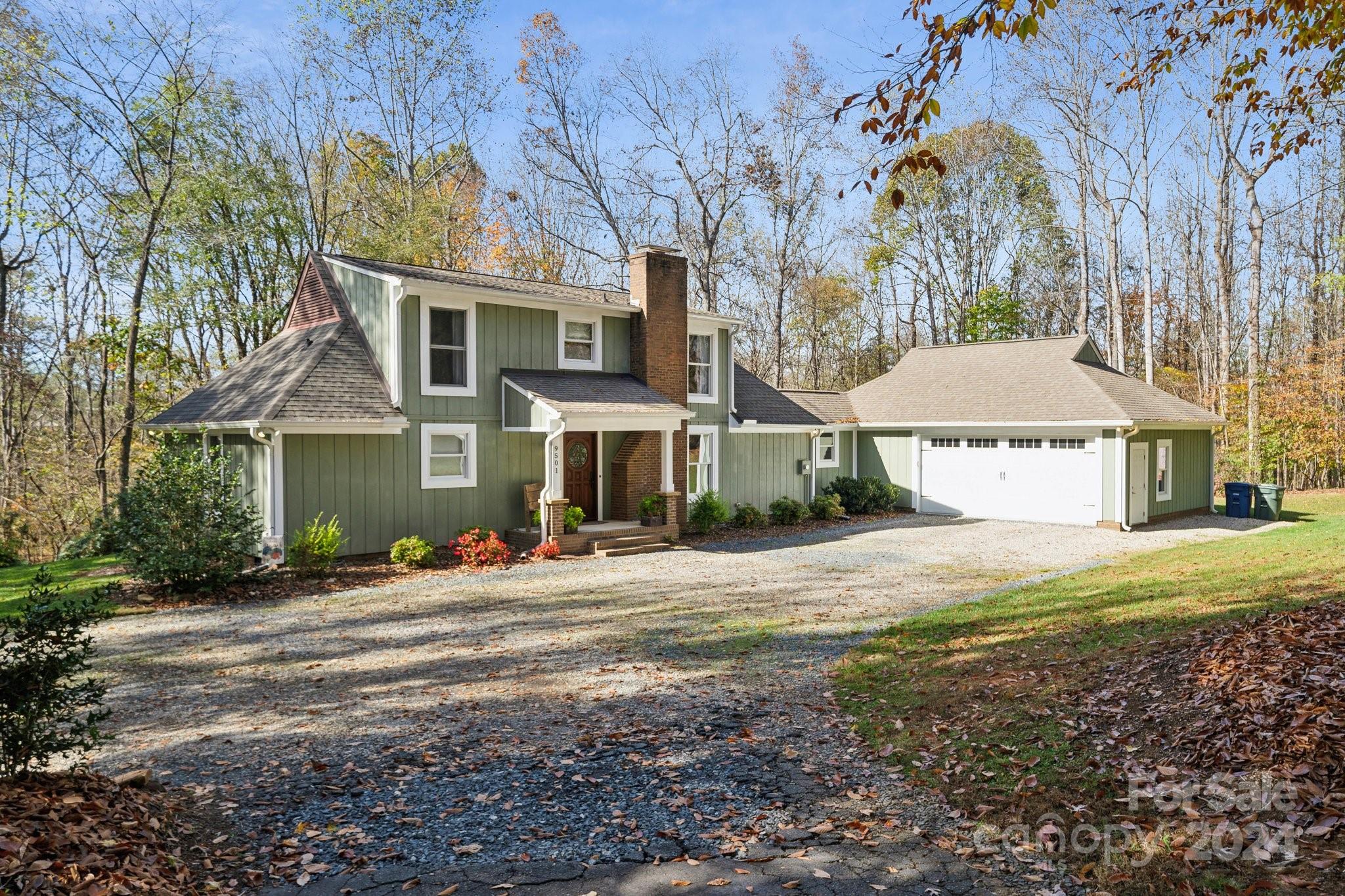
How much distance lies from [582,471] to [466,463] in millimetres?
2752

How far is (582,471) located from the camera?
17.7 m

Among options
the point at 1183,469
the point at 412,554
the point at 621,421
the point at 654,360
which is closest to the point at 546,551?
the point at 412,554

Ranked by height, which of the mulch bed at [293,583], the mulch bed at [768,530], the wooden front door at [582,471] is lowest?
the mulch bed at [293,583]

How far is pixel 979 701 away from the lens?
20.5 ft

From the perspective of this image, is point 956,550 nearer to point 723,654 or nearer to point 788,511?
point 788,511

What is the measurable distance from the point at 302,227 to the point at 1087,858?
27.4 metres

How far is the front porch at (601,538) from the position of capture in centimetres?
1562

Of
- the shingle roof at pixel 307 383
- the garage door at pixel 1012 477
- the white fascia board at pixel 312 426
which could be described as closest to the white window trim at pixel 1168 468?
the garage door at pixel 1012 477

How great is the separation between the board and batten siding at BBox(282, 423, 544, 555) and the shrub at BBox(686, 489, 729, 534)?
148 inches

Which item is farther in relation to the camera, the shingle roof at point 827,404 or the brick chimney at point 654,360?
the shingle roof at point 827,404

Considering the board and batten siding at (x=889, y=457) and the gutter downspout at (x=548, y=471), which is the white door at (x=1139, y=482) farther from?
the gutter downspout at (x=548, y=471)

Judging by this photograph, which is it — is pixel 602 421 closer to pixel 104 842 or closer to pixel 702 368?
pixel 702 368

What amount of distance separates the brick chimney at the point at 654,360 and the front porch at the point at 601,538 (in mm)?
1034

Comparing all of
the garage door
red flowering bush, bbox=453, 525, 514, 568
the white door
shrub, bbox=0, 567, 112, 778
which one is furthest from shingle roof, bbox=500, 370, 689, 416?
shrub, bbox=0, 567, 112, 778
